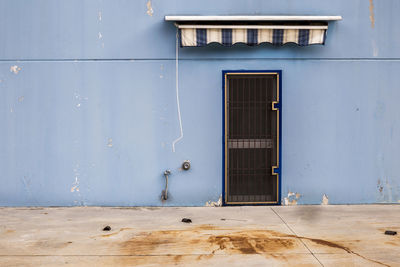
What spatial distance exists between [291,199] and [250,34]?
3.20m

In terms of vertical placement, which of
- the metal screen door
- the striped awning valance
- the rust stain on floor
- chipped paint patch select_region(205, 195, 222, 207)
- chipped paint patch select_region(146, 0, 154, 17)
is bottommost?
the rust stain on floor

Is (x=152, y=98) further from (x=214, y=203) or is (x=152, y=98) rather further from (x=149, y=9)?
(x=214, y=203)

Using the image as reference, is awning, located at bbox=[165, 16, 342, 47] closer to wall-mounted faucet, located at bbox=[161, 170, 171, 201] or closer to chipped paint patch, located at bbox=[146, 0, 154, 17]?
chipped paint patch, located at bbox=[146, 0, 154, 17]

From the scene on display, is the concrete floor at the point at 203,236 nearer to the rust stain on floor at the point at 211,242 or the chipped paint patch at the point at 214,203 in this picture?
the rust stain on floor at the point at 211,242

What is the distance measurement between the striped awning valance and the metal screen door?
659mm

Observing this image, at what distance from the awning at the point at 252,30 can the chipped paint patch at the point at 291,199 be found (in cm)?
282

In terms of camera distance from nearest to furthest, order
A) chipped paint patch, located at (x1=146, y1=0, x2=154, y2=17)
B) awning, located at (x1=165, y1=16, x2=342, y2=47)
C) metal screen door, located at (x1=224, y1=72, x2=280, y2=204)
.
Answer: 1. awning, located at (x1=165, y1=16, x2=342, y2=47)
2. chipped paint patch, located at (x1=146, y1=0, x2=154, y2=17)
3. metal screen door, located at (x1=224, y1=72, x2=280, y2=204)

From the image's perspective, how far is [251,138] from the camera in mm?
7125

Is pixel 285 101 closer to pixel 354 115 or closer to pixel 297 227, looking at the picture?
pixel 354 115

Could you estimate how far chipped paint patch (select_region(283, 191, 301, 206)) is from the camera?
709 cm

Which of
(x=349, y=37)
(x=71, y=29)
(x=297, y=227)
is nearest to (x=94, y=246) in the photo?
(x=297, y=227)

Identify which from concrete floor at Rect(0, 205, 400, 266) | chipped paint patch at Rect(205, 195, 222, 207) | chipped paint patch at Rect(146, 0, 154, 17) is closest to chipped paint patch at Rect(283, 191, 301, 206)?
concrete floor at Rect(0, 205, 400, 266)

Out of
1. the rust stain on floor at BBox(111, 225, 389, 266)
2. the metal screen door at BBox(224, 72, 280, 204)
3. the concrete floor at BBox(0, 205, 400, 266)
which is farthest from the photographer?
the metal screen door at BBox(224, 72, 280, 204)

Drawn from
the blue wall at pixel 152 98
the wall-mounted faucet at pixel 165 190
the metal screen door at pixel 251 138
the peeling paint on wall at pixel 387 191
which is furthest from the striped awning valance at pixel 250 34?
the peeling paint on wall at pixel 387 191
